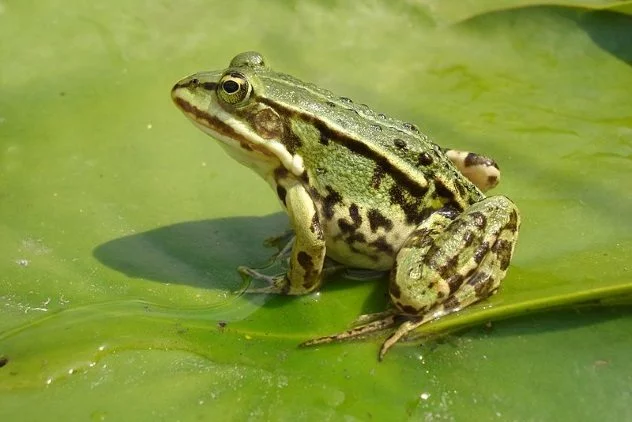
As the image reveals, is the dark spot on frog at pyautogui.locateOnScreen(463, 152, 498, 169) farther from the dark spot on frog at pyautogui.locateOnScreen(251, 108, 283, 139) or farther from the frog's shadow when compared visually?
the dark spot on frog at pyautogui.locateOnScreen(251, 108, 283, 139)

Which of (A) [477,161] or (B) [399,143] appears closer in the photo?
(B) [399,143]

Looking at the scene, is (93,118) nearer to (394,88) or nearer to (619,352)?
(394,88)

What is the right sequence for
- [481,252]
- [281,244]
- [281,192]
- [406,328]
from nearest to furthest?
1. [406,328]
2. [481,252]
3. [281,192]
4. [281,244]

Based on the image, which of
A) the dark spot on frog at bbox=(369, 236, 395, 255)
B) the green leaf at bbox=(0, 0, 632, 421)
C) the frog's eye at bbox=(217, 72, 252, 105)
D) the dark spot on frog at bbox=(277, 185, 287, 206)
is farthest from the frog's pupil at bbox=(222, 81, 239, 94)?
the dark spot on frog at bbox=(369, 236, 395, 255)

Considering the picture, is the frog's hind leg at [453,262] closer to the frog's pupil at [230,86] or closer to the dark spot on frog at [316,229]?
the dark spot on frog at [316,229]

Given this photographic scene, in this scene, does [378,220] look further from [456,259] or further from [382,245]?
[456,259]

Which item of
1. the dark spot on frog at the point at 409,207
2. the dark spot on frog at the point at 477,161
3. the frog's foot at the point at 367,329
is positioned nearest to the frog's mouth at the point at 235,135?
the dark spot on frog at the point at 409,207

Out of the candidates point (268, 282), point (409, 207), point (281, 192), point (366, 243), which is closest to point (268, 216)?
point (281, 192)
